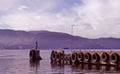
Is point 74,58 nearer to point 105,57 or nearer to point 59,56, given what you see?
point 59,56

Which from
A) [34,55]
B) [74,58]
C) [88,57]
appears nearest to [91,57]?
[88,57]

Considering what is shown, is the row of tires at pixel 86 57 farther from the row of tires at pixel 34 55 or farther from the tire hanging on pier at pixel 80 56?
the row of tires at pixel 34 55

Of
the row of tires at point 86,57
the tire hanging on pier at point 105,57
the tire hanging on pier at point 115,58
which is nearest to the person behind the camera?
the tire hanging on pier at point 115,58

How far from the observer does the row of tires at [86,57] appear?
287ft

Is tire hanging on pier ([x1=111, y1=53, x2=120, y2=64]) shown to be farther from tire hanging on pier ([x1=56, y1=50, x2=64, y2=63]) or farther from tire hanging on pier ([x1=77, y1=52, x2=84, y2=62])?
→ tire hanging on pier ([x1=56, y1=50, x2=64, y2=63])

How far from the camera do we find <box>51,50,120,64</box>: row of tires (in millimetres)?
87600

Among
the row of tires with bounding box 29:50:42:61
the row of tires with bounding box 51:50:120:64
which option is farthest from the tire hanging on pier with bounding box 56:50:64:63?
the row of tires with bounding box 29:50:42:61

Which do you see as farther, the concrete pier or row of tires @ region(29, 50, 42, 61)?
row of tires @ region(29, 50, 42, 61)

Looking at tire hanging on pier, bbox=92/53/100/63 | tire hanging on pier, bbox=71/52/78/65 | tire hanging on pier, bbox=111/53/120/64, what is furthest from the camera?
tire hanging on pier, bbox=71/52/78/65

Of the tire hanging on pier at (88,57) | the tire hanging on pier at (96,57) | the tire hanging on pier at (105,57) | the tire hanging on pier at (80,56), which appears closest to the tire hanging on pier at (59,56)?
the tire hanging on pier at (80,56)

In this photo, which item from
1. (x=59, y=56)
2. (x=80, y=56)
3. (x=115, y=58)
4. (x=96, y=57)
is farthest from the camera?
(x=59, y=56)

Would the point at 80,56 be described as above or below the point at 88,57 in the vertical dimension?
above

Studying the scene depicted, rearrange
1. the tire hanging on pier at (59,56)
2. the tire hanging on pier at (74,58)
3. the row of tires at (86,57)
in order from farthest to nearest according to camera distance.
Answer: the tire hanging on pier at (59,56)
the tire hanging on pier at (74,58)
the row of tires at (86,57)

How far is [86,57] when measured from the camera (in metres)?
100
